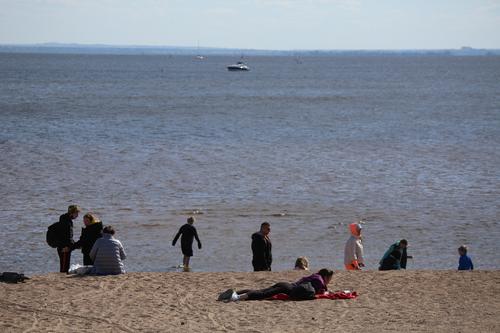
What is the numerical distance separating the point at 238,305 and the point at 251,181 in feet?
65.7

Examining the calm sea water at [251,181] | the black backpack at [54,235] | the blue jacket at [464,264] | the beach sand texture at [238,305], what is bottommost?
the calm sea water at [251,181]

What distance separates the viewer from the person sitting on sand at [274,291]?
13.7 m

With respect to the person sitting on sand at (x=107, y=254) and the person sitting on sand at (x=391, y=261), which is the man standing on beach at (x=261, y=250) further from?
the person sitting on sand at (x=107, y=254)

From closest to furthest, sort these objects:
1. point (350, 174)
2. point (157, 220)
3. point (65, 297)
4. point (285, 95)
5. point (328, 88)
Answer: point (65, 297) → point (157, 220) → point (350, 174) → point (285, 95) → point (328, 88)

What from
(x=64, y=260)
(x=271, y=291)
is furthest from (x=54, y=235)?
(x=271, y=291)

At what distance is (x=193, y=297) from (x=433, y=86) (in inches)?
4599

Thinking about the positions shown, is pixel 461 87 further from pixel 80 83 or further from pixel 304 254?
pixel 304 254

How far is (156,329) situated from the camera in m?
12.0

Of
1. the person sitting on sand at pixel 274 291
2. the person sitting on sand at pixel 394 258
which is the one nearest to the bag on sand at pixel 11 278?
the person sitting on sand at pixel 274 291

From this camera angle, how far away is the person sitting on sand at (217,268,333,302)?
13680 millimetres

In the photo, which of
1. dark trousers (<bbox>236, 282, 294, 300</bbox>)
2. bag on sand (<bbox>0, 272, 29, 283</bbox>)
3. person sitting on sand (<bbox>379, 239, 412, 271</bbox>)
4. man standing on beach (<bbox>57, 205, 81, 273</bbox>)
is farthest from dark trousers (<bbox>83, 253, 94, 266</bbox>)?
person sitting on sand (<bbox>379, 239, 412, 271</bbox>)

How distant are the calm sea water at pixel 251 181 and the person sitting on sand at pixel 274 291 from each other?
5.86 metres

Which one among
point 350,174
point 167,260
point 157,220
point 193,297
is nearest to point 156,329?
point 193,297

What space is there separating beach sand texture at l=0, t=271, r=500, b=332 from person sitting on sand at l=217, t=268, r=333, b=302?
19 cm
